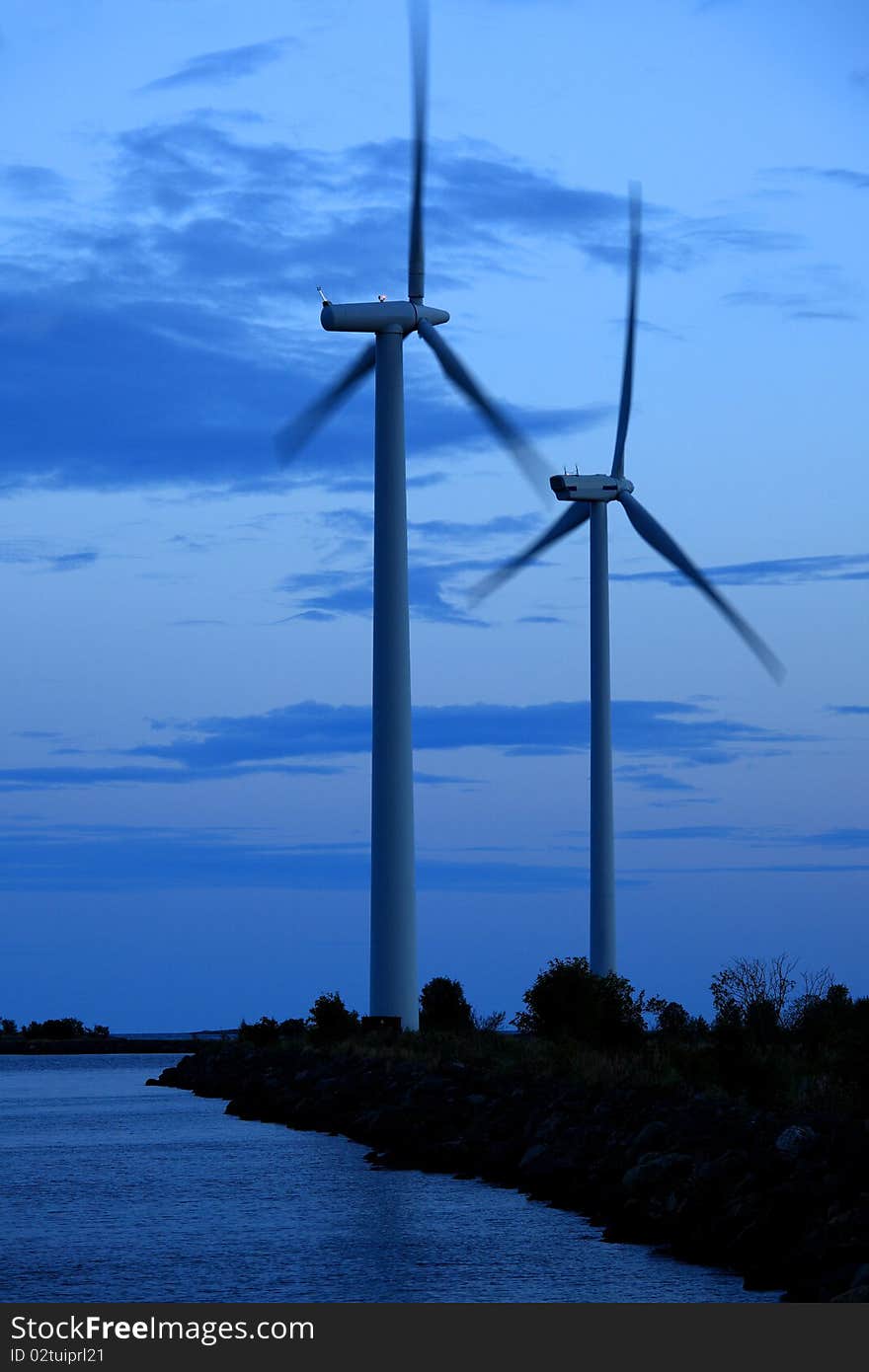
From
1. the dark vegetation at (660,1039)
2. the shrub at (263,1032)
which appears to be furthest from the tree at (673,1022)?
the shrub at (263,1032)

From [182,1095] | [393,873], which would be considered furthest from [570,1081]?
[182,1095]

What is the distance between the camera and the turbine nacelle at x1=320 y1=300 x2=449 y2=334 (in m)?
48.2

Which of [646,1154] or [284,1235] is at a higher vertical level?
[646,1154]

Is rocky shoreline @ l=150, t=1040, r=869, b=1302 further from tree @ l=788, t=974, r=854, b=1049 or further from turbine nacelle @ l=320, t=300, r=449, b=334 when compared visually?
turbine nacelle @ l=320, t=300, r=449, b=334

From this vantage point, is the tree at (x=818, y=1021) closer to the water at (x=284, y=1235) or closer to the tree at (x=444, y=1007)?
the water at (x=284, y=1235)

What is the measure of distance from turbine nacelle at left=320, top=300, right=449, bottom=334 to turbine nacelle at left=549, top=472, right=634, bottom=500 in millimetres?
12250

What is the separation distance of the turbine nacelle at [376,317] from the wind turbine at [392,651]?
2 cm

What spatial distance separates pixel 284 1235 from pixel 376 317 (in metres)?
27.9

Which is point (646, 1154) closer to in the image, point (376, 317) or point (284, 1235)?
point (284, 1235)

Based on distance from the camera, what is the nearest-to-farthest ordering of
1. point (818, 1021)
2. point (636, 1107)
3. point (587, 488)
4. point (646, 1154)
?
1. point (646, 1154)
2. point (636, 1107)
3. point (818, 1021)
4. point (587, 488)

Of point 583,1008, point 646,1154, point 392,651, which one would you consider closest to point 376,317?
point 392,651

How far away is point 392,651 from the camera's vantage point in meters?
46.5

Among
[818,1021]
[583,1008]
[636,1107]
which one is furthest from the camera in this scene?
[583,1008]

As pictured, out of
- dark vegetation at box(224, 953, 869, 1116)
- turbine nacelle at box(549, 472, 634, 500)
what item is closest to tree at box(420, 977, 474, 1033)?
dark vegetation at box(224, 953, 869, 1116)
